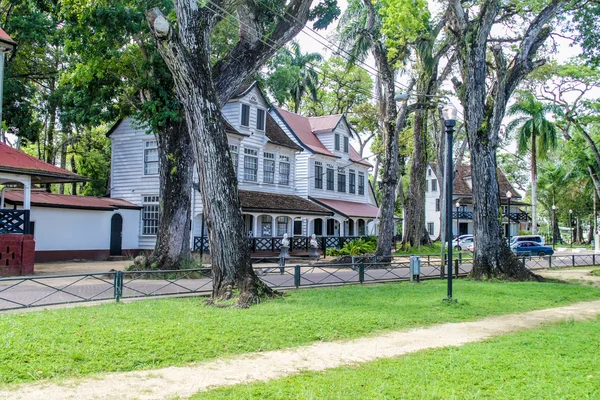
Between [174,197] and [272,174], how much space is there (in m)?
15.2

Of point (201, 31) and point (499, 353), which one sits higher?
point (201, 31)

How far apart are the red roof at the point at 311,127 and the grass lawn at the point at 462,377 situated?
28548 mm

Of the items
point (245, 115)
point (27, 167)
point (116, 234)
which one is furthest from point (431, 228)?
point (27, 167)

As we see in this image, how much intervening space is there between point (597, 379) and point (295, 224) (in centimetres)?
2929

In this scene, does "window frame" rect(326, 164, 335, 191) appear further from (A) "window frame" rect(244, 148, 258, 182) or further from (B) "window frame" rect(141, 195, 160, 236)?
(B) "window frame" rect(141, 195, 160, 236)

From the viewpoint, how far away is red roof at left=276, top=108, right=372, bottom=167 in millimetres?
37062

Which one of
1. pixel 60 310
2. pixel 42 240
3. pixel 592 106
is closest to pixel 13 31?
pixel 42 240

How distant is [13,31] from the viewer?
81.4 ft

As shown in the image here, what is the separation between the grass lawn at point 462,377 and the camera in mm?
5953

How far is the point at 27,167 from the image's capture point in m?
18.5

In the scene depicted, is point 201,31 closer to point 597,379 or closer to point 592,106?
point 597,379

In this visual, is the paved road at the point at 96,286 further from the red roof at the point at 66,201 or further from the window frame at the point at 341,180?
the window frame at the point at 341,180

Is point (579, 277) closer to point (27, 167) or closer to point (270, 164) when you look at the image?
point (270, 164)

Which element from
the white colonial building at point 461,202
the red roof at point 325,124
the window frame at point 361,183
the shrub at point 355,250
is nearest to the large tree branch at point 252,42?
the shrub at point 355,250
